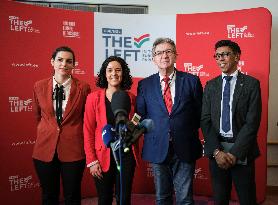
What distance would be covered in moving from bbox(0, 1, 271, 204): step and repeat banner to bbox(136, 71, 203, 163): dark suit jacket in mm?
1239

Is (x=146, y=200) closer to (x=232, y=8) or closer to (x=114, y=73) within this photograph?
(x=114, y=73)

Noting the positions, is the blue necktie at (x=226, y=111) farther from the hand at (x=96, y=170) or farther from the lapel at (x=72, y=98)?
the lapel at (x=72, y=98)

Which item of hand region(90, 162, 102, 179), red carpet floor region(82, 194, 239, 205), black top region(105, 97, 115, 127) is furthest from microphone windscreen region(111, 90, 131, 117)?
red carpet floor region(82, 194, 239, 205)

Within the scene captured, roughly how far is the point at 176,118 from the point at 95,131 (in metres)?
0.56

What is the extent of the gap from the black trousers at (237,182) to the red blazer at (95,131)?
0.59 m

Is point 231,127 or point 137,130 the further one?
point 231,127

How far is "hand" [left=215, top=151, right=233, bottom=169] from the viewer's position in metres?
1.96

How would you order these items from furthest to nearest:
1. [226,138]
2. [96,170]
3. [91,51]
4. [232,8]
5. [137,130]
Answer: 1. [232,8]
2. [91,51]
3. [226,138]
4. [96,170]
5. [137,130]

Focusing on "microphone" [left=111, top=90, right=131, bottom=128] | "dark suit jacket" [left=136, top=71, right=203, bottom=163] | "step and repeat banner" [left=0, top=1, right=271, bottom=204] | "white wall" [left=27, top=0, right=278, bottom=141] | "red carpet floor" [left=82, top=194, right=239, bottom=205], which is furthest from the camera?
"white wall" [left=27, top=0, right=278, bottom=141]

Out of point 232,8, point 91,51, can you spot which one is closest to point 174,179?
point 91,51

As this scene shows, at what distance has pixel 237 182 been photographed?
2012 millimetres

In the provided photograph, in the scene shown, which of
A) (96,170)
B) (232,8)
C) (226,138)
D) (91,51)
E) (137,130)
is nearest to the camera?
(137,130)

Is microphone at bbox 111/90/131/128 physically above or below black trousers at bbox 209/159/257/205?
above

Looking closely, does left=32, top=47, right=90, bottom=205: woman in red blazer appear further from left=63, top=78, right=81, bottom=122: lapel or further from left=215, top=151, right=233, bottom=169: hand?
left=215, top=151, right=233, bottom=169: hand
